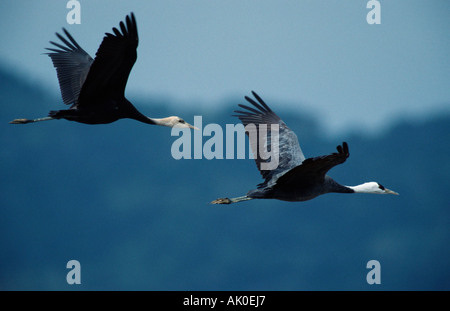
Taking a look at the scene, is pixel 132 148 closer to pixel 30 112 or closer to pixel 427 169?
pixel 30 112

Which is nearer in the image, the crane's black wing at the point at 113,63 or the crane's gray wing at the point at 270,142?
the crane's black wing at the point at 113,63

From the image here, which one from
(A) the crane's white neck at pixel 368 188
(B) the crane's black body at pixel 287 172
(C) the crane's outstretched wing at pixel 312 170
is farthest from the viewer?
(A) the crane's white neck at pixel 368 188

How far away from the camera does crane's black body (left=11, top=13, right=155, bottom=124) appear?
6.25m

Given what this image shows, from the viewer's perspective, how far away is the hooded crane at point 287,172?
6137 mm

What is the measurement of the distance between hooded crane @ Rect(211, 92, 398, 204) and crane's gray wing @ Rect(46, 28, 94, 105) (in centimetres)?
212

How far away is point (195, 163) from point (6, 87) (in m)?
8.29

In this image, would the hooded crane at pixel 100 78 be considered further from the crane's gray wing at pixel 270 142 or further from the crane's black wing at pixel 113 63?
the crane's gray wing at pixel 270 142

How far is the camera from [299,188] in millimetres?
6480

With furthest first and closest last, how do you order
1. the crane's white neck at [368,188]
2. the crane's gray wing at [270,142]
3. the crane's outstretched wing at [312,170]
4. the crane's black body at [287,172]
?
the crane's white neck at [368,188] → the crane's gray wing at [270,142] → the crane's black body at [287,172] → the crane's outstretched wing at [312,170]

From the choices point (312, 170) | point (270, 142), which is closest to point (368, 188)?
point (270, 142)

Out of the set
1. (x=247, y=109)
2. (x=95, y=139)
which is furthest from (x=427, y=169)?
(x=247, y=109)

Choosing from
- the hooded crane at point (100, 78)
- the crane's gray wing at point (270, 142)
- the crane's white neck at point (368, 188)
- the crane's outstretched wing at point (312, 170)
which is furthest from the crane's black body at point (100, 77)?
the crane's white neck at point (368, 188)

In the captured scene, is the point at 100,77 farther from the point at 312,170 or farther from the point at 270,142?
the point at 312,170

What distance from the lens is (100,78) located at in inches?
259
